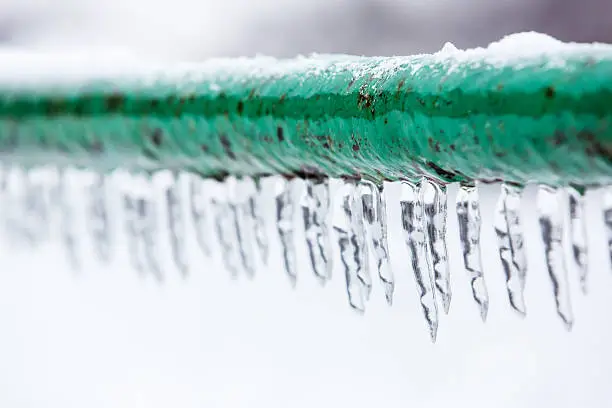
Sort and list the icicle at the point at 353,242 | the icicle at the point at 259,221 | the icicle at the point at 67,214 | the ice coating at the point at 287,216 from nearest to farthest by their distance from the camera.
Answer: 1. the icicle at the point at 353,242
2. the ice coating at the point at 287,216
3. the icicle at the point at 259,221
4. the icicle at the point at 67,214

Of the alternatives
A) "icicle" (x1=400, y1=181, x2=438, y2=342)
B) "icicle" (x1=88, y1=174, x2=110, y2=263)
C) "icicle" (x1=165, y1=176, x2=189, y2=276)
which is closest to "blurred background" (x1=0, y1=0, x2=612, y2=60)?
"icicle" (x1=88, y1=174, x2=110, y2=263)

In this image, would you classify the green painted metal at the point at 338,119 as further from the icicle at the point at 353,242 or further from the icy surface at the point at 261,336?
the icy surface at the point at 261,336

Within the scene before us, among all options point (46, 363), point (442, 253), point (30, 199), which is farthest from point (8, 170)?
point (442, 253)

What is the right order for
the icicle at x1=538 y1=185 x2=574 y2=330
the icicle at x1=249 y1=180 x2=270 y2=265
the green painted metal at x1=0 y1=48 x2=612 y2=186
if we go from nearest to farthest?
1. the green painted metal at x1=0 y1=48 x2=612 y2=186
2. the icicle at x1=538 y1=185 x2=574 y2=330
3. the icicle at x1=249 y1=180 x2=270 y2=265

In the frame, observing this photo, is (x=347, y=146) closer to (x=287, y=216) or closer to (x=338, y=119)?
(x=338, y=119)

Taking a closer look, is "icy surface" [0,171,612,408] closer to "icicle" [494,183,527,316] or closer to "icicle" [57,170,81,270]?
"icicle" [57,170,81,270]

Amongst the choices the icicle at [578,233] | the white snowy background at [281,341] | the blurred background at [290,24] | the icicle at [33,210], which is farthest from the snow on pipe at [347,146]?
the blurred background at [290,24]

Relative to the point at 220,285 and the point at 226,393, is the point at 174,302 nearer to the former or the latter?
the point at 220,285
